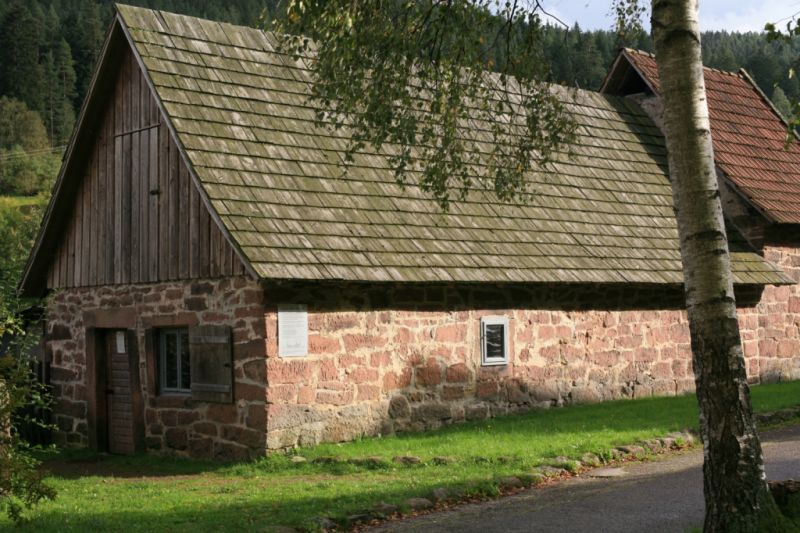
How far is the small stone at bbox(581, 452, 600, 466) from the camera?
41.1 feet

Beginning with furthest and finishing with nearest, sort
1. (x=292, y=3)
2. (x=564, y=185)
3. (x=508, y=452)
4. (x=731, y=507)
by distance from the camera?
(x=564, y=185)
(x=508, y=452)
(x=292, y=3)
(x=731, y=507)

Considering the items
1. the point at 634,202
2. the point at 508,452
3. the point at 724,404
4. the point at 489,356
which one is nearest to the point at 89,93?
the point at 489,356

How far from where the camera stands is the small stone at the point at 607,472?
1195 centimetres

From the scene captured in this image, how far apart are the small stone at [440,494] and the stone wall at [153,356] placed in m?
3.80

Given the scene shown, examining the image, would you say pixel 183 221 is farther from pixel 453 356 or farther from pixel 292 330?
pixel 453 356

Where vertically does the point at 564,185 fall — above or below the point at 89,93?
below

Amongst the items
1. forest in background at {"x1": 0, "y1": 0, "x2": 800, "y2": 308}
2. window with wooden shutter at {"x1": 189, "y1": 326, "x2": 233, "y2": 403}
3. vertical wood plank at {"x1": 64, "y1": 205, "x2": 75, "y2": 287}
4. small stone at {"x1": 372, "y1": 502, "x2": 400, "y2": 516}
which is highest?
forest in background at {"x1": 0, "y1": 0, "x2": 800, "y2": 308}

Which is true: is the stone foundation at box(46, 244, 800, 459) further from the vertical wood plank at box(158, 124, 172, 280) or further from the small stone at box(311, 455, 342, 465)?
the small stone at box(311, 455, 342, 465)

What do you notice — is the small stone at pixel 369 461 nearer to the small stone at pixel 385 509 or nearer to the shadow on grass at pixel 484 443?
the shadow on grass at pixel 484 443

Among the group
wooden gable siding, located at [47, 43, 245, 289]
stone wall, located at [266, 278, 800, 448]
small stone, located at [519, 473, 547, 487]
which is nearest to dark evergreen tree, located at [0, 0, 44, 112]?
wooden gable siding, located at [47, 43, 245, 289]

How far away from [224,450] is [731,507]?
8.41 meters

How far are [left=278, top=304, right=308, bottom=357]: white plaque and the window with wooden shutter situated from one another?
82 cm

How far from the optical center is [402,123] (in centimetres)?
1051

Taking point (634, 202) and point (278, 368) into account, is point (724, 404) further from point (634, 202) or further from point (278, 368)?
point (634, 202)
